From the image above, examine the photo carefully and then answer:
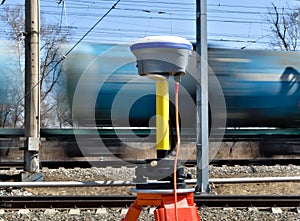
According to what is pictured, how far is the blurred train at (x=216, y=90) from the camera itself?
41.5ft

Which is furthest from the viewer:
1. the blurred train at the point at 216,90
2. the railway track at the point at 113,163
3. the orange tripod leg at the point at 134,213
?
the railway track at the point at 113,163

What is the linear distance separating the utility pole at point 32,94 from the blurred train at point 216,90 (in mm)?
2134

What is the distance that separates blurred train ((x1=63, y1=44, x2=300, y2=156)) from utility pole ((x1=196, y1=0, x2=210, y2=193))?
379 cm

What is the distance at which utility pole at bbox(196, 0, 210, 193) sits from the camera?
775cm

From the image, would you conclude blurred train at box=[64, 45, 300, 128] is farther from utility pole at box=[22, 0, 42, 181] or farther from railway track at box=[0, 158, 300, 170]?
utility pole at box=[22, 0, 42, 181]

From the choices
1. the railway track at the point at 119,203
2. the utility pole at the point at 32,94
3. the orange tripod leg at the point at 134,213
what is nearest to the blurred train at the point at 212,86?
the utility pole at the point at 32,94

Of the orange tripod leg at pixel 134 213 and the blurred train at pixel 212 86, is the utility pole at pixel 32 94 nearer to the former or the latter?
the blurred train at pixel 212 86

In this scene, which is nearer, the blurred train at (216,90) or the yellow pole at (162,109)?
the yellow pole at (162,109)

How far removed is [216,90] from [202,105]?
5.13 meters

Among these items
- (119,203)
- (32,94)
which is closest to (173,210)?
(119,203)

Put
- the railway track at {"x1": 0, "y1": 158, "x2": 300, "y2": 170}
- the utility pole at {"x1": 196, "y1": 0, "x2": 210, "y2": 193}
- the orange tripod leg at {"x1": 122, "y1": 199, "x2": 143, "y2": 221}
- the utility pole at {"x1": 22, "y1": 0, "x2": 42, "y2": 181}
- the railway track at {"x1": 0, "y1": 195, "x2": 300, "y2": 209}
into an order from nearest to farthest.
Answer: the orange tripod leg at {"x1": 122, "y1": 199, "x2": 143, "y2": 221} < the railway track at {"x1": 0, "y1": 195, "x2": 300, "y2": 209} < the utility pole at {"x1": 196, "y1": 0, "x2": 210, "y2": 193} < the utility pole at {"x1": 22, "y1": 0, "x2": 42, "y2": 181} < the railway track at {"x1": 0, "y1": 158, "x2": 300, "y2": 170}

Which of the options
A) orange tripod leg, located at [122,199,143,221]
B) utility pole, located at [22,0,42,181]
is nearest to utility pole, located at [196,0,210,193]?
utility pole, located at [22,0,42,181]

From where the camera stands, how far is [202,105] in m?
7.81

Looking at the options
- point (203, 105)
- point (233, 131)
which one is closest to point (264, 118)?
point (233, 131)
